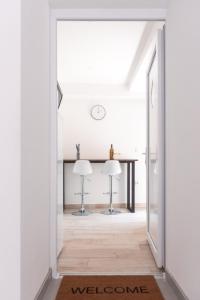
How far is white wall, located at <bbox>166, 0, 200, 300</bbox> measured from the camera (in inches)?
68.4

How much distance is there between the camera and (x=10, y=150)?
1570 millimetres

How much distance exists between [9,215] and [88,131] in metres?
5.11

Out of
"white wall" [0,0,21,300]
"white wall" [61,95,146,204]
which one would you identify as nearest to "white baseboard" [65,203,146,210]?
"white wall" [61,95,146,204]

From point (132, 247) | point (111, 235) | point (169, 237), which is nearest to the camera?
point (169, 237)

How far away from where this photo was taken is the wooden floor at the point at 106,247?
2805 millimetres

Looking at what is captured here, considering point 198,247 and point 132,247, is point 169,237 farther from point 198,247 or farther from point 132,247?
point 132,247

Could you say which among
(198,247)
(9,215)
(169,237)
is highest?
(9,215)

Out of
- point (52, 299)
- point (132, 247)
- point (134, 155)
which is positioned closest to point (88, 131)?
point (134, 155)

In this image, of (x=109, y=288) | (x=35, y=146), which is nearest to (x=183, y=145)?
(x=35, y=146)

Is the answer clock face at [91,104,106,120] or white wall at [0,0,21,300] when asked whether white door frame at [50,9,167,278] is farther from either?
clock face at [91,104,106,120]

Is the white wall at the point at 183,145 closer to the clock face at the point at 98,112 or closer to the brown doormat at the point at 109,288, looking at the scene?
the brown doormat at the point at 109,288

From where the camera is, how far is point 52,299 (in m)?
2.11

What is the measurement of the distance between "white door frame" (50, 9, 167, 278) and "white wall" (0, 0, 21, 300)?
0.94m

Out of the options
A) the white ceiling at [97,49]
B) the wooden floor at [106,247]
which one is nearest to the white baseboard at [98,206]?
the wooden floor at [106,247]
